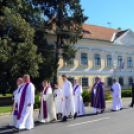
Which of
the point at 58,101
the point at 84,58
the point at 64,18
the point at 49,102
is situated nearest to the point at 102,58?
the point at 84,58

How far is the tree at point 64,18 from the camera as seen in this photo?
2498 centimetres

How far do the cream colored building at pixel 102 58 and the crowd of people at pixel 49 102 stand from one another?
58.9ft

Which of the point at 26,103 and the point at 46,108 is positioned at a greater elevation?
the point at 26,103

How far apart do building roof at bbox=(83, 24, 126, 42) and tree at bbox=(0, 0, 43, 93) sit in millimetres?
15712

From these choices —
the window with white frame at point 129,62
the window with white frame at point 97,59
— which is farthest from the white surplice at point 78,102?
the window with white frame at point 129,62

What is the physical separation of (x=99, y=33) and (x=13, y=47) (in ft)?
68.1

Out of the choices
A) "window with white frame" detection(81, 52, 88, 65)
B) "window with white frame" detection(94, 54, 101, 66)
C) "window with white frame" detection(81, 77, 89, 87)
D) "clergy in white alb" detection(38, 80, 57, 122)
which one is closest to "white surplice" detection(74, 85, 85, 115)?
"clergy in white alb" detection(38, 80, 57, 122)

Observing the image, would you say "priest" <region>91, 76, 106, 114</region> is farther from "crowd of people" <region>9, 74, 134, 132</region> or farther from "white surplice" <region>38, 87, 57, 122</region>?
"white surplice" <region>38, 87, 57, 122</region>

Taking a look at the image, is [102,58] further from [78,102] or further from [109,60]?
[78,102]

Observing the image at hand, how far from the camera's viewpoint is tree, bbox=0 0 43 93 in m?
18.4

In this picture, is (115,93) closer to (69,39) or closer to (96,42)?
(69,39)

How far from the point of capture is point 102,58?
35.5 metres

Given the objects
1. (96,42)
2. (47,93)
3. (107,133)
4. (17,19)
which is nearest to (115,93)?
(47,93)

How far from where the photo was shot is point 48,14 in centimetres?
2534
